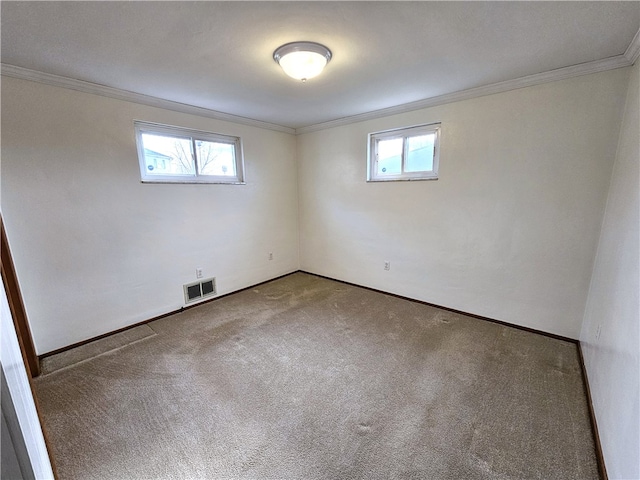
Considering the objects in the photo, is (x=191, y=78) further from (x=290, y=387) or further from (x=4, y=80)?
(x=290, y=387)

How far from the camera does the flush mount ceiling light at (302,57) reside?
1727mm

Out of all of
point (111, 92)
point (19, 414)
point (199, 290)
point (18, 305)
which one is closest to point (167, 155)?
point (111, 92)

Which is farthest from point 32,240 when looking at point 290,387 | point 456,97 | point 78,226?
point 456,97

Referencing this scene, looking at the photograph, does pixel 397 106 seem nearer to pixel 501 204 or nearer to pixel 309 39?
pixel 501 204

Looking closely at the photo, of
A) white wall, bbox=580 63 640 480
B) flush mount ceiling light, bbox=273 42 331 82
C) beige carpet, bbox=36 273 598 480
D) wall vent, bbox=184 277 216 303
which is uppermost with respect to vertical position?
flush mount ceiling light, bbox=273 42 331 82

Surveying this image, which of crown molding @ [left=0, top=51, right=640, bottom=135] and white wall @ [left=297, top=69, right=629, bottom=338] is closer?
crown molding @ [left=0, top=51, right=640, bottom=135]

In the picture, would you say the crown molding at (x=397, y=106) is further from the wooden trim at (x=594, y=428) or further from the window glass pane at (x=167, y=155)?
the wooden trim at (x=594, y=428)

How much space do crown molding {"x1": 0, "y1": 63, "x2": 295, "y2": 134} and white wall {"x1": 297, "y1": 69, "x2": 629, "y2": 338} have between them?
1.50m

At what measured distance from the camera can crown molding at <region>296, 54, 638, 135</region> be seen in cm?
198

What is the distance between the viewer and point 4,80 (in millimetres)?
1944

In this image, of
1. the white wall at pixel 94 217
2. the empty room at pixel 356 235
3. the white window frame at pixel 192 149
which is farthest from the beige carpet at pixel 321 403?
the white window frame at pixel 192 149

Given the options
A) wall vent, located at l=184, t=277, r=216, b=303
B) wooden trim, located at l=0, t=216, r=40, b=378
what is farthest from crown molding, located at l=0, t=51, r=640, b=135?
wall vent, located at l=184, t=277, r=216, b=303

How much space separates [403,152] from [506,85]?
3.66 feet

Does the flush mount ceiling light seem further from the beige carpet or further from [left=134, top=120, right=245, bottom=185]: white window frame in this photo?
the beige carpet
